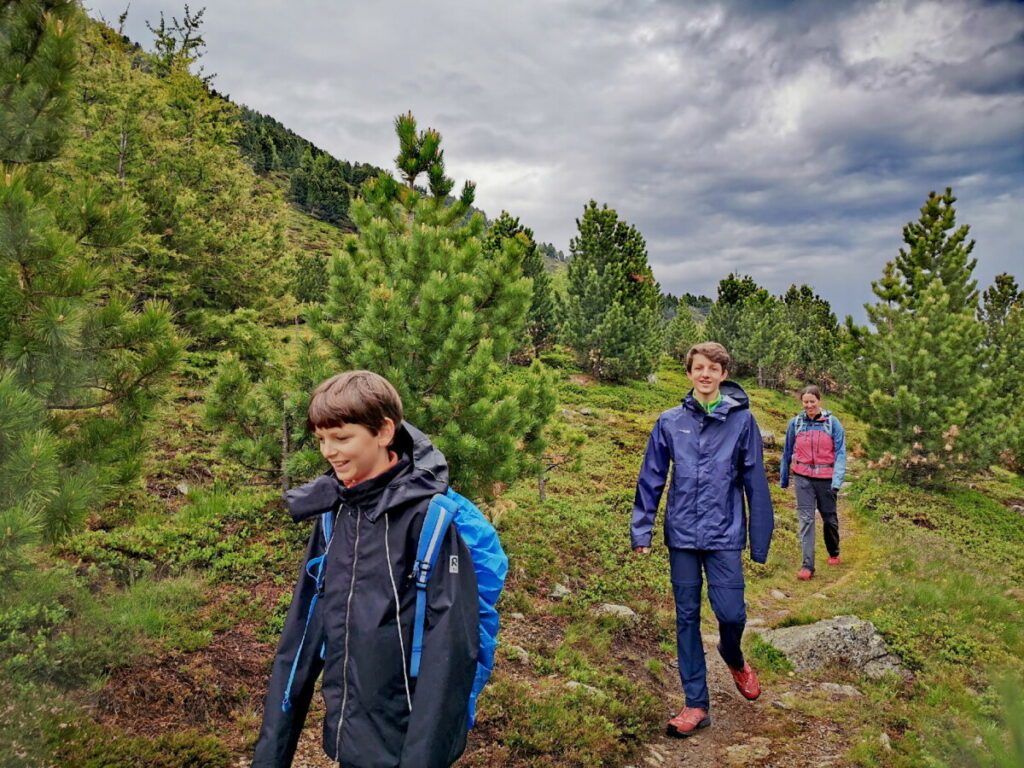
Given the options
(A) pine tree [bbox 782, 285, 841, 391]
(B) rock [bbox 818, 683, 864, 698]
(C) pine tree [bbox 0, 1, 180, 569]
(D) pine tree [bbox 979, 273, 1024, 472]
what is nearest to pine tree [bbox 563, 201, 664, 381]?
(D) pine tree [bbox 979, 273, 1024, 472]

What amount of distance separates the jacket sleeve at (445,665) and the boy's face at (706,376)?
9.39 feet

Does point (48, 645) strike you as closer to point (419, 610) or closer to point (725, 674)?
point (419, 610)

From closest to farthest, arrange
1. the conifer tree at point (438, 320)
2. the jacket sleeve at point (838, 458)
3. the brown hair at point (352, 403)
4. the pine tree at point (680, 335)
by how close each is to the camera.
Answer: the brown hair at point (352, 403), the conifer tree at point (438, 320), the jacket sleeve at point (838, 458), the pine tree at point (680, 335)

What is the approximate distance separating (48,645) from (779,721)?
5.85 metres

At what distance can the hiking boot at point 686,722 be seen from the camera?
4.29m

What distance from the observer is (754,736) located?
14.2ft

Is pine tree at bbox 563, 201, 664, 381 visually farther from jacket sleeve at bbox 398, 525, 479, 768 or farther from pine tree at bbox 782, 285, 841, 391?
jacket sleeve at bbox 398, 525, 479, 768

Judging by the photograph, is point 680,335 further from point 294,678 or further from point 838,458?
point 294,678

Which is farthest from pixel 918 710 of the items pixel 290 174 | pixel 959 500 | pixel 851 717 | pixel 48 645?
pixel 290 174

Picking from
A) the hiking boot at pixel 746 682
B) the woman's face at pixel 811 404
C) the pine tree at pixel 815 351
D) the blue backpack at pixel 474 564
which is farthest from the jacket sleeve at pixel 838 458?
the pine tree at pixel 815 351

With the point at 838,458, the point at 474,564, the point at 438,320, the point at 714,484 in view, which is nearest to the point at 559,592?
the point at 714,484

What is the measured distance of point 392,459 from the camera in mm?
2426

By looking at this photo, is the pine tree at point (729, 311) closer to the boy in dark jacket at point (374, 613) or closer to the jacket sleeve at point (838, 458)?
the jacket sleeve at point (838, 458)

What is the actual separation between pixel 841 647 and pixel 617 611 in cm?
240
